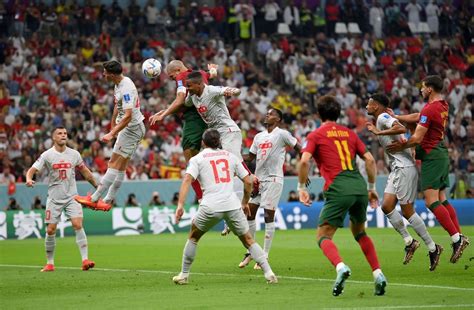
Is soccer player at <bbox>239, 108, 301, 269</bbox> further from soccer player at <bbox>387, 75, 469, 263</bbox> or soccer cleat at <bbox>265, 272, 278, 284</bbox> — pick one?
soccer cleat at <bbox>265, 272, 278, 284</bbox>

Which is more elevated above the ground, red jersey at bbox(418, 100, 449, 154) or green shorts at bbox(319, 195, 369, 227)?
red jersey at bbox(418, 100, 449, 154)

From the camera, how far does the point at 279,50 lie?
4128 centimetres

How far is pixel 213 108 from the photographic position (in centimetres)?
1728

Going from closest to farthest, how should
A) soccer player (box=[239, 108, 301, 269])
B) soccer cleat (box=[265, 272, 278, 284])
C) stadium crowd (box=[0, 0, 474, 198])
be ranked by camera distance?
soccer cleat (box=[265, 272, 278, 284])
soccer player (box=[239, 108, 301, 269])
stadium crowd (box=[0, 0, 474, 198])

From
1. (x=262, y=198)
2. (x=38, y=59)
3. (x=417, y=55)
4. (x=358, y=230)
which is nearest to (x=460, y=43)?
(x=417, y=55)

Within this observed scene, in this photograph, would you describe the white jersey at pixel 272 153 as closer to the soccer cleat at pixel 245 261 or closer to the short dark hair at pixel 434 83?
the soccer cleat at pixel 245 261

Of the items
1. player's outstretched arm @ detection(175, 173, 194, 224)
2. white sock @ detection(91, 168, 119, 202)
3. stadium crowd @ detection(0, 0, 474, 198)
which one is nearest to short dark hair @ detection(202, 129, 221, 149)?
player's outstretched arm @ detection(175, 173, 194, 224)

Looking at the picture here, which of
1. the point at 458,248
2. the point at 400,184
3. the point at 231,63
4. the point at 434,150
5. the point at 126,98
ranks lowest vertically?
the point at 458,248

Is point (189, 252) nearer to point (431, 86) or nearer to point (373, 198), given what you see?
point (373, 198)

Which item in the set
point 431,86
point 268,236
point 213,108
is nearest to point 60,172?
point 213,108

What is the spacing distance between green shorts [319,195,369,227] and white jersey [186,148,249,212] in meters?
2.06

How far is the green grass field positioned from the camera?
1280 centimetres

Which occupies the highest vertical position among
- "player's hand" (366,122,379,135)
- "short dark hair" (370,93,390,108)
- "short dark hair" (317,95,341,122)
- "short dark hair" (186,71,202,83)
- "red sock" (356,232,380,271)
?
"short dark hair" (186,71,202,83)

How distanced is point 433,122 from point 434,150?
50 cm
